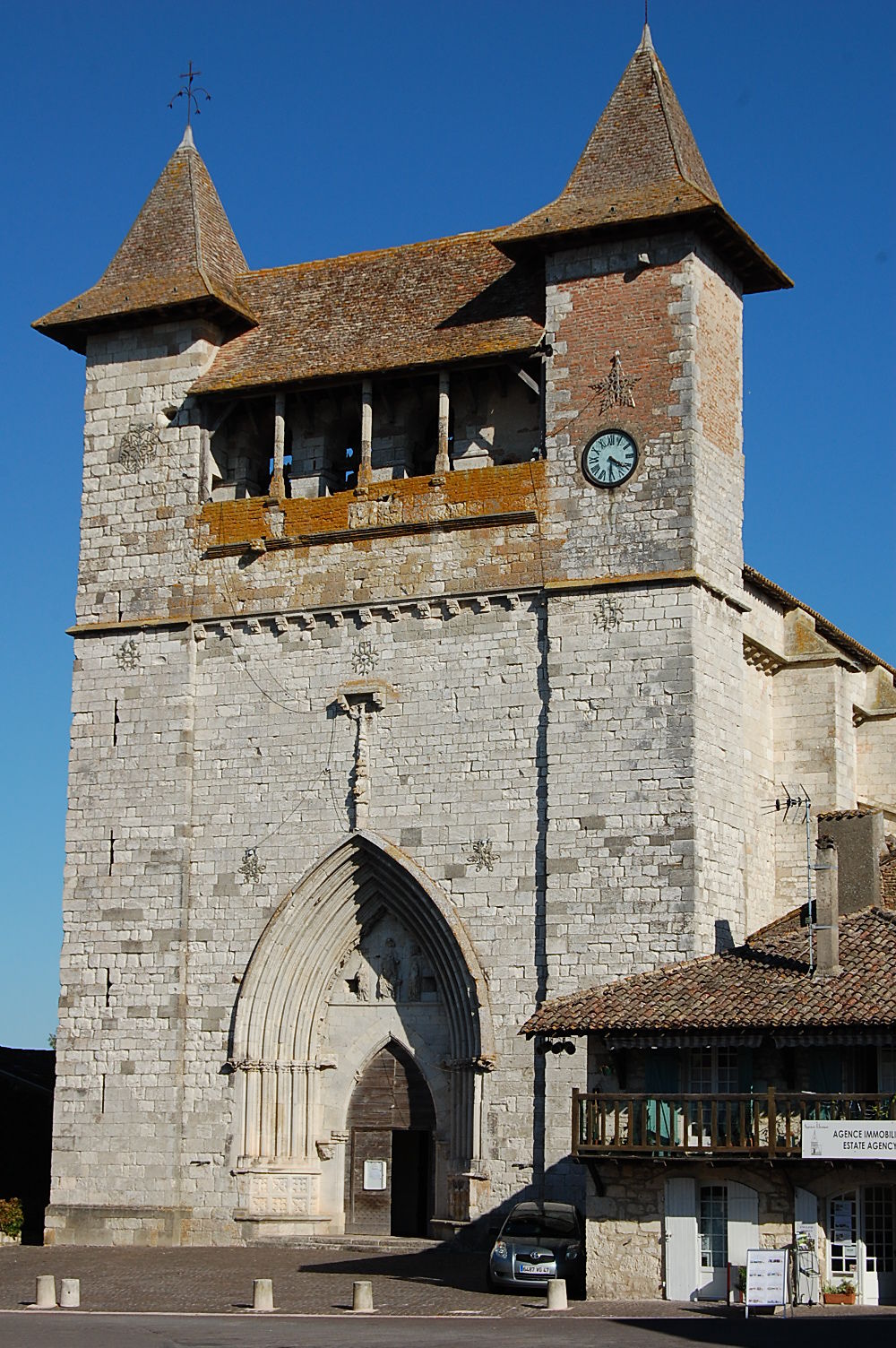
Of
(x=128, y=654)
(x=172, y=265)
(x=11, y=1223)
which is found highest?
(x=172, y=265)

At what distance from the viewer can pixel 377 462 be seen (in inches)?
1228

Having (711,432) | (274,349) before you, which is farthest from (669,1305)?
(274,349)

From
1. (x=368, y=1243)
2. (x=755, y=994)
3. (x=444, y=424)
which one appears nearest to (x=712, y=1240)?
(x=755, y=994)

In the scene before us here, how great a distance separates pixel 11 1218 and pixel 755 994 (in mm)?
12590

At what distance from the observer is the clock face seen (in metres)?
28.9

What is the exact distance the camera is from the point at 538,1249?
24141mm

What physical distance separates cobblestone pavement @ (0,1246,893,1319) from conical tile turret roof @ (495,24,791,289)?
13909 millimetres

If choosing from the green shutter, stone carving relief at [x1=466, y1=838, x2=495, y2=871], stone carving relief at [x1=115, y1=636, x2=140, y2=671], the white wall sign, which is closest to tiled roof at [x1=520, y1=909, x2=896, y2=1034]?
the green shutter

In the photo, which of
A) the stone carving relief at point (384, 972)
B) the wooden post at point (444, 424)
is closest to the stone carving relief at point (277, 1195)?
the stone carving relief at point (384, 972)

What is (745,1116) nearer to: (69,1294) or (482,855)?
(482,855)

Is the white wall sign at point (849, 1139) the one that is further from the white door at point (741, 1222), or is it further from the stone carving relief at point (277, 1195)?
the stone carving relief at point (277, 1195)

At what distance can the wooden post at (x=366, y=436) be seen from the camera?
30547 mm

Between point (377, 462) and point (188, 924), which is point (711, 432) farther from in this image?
point (188, 924)

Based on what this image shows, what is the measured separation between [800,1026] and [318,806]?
918cm
